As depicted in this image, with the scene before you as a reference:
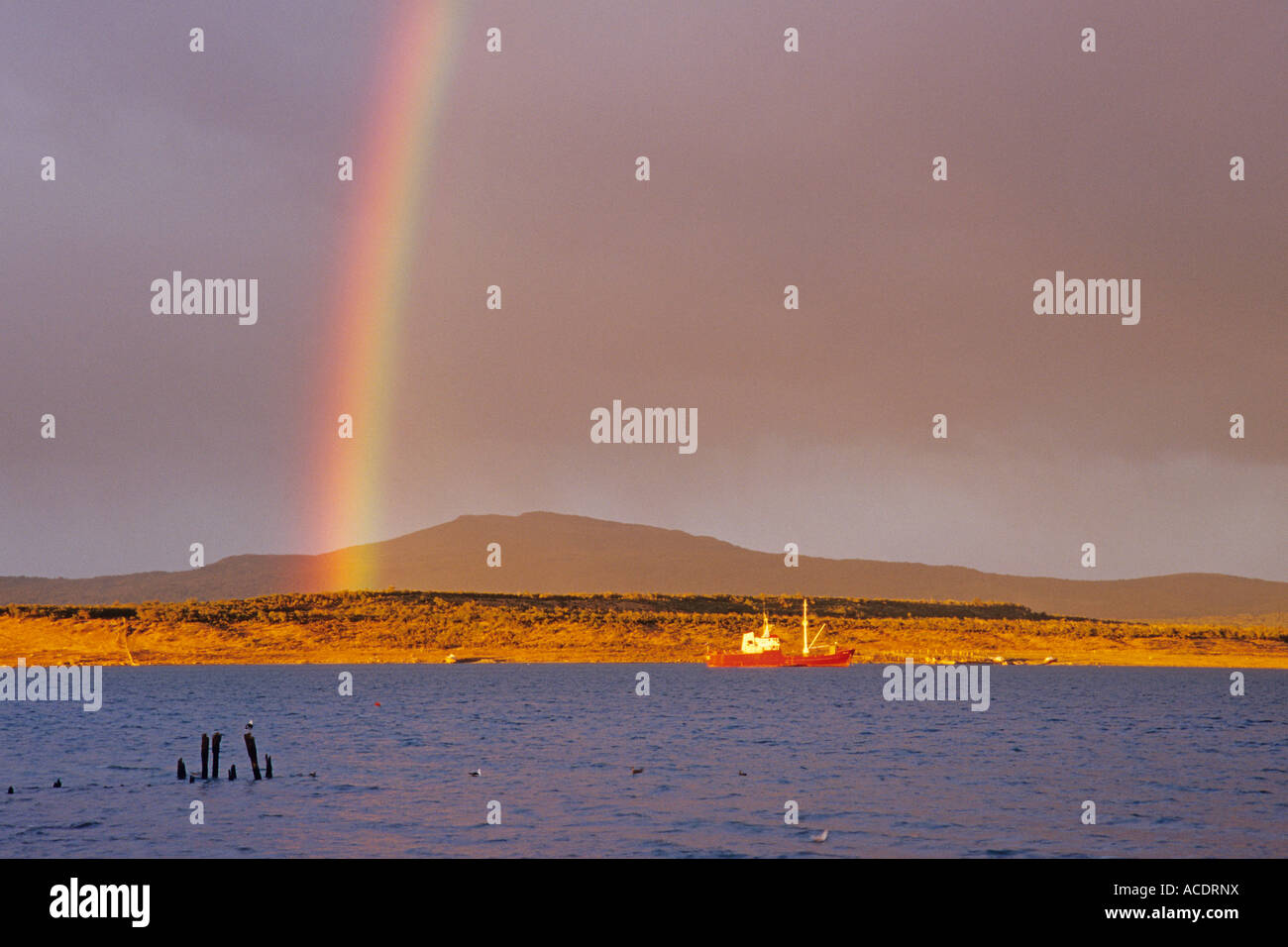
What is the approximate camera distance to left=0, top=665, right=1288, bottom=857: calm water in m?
36.0

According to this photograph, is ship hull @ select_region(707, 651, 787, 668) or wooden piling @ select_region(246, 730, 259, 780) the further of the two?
ship hull @ select_region(707, 651, 787, 668)

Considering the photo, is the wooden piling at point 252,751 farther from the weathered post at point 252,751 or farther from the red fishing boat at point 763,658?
the red fishing boat at point 763,658

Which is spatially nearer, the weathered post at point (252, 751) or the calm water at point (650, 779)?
the calm water at point (650, 779)

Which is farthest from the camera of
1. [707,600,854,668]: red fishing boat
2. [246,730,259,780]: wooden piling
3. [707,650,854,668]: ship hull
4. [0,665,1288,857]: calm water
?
[707,650,854,668]: ship hull

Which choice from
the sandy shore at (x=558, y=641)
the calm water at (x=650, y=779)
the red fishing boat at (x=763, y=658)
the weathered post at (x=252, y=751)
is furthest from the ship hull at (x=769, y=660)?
the weathered post at (x=252, y=751)

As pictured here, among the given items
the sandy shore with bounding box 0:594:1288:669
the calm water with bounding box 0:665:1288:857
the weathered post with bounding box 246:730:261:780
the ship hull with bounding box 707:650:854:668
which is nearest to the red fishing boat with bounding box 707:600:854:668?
the ship hull with bounding box 707:650:854:668

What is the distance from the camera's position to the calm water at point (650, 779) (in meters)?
36.0

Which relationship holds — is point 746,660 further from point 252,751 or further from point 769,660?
point 252,751

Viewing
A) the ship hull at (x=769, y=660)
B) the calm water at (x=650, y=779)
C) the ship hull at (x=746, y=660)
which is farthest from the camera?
the ship hull at (x=769, y=660)

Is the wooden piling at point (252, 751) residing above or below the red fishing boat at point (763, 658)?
above

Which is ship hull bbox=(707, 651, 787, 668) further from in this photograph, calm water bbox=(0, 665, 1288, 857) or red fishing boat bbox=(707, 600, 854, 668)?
calm water bbox=(0, 665, 1288, 857)
